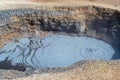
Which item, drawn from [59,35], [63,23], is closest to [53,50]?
[59,35]

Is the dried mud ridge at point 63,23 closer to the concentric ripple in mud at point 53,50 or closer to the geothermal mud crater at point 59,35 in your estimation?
the geothermal mud crater at point 59,35

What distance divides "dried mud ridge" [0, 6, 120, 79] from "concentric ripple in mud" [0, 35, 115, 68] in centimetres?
31

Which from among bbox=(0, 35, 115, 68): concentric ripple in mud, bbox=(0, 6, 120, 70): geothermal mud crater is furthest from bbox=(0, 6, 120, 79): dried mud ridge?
bbox=(0, 35, 115, 68): concentric ripple in mud

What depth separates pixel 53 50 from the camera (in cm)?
1145

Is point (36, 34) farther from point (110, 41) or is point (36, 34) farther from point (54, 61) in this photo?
point (110, 41)

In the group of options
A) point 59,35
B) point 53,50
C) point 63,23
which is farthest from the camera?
point 59,35

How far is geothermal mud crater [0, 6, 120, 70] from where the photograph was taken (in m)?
11.2

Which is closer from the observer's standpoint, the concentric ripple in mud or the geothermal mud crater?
the concentric ripple in mud

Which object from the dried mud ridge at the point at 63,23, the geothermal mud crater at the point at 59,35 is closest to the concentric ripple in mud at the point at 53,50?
the geothermal mud crater at the point at 59,35

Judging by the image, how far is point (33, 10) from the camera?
11.9 metres

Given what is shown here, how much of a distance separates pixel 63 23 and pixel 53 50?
4.99ft

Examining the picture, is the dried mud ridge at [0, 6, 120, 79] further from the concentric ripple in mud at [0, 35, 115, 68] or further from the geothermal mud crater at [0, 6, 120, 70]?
the concentric ripple in mud at [0, 35, 115, 68]

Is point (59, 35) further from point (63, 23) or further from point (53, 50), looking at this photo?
point (53, 50)

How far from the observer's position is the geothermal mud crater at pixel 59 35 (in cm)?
1122
